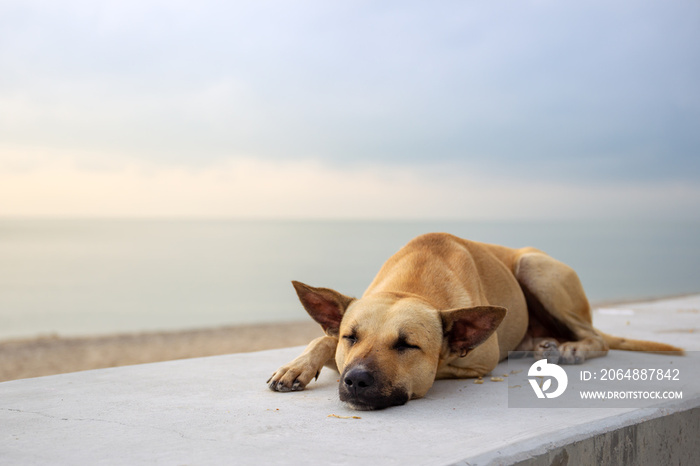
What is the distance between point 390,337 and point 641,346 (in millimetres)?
2980

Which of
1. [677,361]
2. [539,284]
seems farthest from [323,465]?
[677,361]

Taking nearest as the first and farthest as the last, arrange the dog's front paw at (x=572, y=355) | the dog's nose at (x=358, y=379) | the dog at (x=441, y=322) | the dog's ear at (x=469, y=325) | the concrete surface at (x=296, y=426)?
the concrete surface at (x=296, y=426) < the dog's nose at (x=358, y=379) < the dog at (x=441, y=322) < the dog's ear at (x=469, y=325) < the dog's front paw at (x=572, y=355)

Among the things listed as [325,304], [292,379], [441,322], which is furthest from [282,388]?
[441,322]

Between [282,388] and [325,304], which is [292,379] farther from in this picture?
[325,304]

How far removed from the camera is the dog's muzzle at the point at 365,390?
3.19 m

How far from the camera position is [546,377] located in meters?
4.19

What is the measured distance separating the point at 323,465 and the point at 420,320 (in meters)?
1.28

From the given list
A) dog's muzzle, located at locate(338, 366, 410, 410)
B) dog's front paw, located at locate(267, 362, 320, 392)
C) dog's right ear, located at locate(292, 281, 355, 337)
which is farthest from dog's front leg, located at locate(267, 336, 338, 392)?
dog's muzzle, located at locate(338, 366, 410, 410)

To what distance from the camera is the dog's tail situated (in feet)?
16.8

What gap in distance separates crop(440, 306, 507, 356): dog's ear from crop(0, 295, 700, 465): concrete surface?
0.31 m

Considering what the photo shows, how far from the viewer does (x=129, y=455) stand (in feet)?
8.41

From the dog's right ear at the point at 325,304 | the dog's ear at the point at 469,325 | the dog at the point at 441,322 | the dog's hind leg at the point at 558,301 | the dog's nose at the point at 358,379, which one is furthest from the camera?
the dog's hind leg at the point at 558,301

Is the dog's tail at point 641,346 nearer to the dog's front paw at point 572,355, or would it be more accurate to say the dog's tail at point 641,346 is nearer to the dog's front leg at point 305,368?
the dog's front paw at point 572,355

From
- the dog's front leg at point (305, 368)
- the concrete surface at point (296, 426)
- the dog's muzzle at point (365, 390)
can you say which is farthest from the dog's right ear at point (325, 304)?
the dog's muzzle at point (365, 390)
